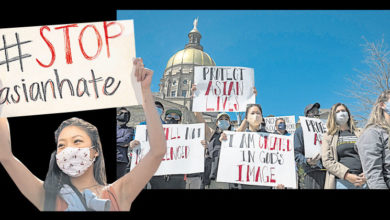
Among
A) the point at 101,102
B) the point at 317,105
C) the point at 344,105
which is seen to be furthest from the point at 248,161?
the point at 101,102

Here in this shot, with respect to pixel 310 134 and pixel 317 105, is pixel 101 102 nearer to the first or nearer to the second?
pixel 310 134

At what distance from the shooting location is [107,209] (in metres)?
2.80

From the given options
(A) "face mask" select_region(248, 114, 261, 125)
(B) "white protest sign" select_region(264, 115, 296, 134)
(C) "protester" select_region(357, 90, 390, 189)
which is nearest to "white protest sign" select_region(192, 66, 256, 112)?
(A) "face mask" select_region(248, 114, 261, 125)

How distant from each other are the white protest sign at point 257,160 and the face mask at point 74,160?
2.26m

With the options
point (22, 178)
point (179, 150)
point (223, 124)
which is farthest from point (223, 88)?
point (22, 178)

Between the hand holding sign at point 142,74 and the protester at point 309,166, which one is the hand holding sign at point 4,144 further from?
the protester at point 309,166

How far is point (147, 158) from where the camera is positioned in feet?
9.29

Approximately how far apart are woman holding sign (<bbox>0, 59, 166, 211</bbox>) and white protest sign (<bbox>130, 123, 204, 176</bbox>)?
6.65 ft

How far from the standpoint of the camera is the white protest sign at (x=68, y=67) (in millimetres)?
3088

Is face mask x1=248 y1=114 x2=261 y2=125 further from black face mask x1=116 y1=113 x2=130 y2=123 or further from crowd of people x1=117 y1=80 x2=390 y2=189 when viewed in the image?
black face mask x1=116 y1=113 x2=130 y2=123

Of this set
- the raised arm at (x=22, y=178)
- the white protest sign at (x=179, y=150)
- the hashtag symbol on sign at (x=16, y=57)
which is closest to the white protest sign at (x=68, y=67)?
the hashtag symbol on sign at (x=16, y=57)

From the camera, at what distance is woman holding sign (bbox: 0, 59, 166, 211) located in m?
2.81

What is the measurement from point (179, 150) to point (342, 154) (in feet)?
6.70

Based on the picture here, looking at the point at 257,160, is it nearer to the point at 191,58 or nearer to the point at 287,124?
the point at 287,124
